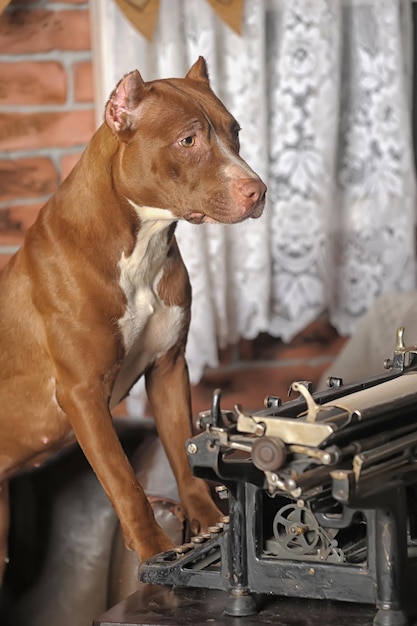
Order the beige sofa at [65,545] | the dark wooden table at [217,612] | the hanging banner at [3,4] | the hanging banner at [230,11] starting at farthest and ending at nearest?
the hanging banner at [230,11] → the hanging banner at [3,4] → the beige sofa at [65,545] → the dark wooden table at [217,612]

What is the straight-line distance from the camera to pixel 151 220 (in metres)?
1.45

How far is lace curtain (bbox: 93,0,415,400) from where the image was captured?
238 centimetres

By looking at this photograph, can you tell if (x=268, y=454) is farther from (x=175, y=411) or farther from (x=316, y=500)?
(x=175, y=411)

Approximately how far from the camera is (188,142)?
1.37m

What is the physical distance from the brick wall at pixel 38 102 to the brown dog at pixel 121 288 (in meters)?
0.78

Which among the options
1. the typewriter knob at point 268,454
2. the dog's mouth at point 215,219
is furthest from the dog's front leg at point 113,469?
the typewriter knob at point 268,454

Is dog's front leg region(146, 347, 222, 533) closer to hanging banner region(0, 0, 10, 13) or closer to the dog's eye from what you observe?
the dog's eye

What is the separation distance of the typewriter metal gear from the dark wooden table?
0.05 feet

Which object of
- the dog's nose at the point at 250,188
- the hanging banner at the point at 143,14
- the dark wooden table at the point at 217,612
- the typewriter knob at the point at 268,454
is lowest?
the dark wooden table at the point at 217,612

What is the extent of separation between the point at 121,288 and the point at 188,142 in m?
0.22

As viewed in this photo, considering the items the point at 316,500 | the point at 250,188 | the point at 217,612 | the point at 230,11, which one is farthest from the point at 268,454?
the point at 230,11

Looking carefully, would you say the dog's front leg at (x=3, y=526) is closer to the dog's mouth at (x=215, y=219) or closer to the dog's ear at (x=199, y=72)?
the dog's mouth at (x=215, y=219)

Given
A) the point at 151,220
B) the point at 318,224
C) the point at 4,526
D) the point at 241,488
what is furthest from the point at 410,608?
the point at 318,224

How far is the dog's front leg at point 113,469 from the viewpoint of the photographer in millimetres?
1412
